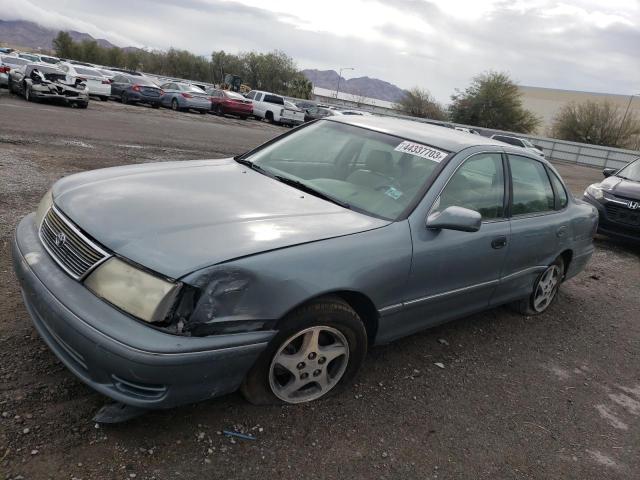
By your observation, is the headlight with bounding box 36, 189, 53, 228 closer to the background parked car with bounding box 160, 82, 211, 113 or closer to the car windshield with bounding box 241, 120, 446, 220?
the car windshield with bounding box 241, 120, 446, 220

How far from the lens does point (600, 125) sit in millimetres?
49906

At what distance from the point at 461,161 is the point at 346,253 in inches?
51.0

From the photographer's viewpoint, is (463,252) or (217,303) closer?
(217,303)

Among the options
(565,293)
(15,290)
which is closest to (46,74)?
(15,290)

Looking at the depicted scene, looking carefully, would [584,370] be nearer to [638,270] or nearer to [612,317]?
[612,317]

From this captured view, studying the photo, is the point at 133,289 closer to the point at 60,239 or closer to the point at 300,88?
the point at 60,239

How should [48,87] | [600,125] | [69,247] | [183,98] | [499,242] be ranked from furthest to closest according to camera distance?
1. [600,125]
2. [183,98]
3. [48,87]
4. [499,242]
5. [69,247]

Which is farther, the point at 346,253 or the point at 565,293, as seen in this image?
the point at 565,293

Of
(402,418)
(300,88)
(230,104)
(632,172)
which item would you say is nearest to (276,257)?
(402,418)

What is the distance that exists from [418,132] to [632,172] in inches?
271

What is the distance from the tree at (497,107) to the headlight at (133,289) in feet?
186

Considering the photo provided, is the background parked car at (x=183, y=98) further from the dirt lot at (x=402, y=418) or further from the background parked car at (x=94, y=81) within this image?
the dirt lot at (x=402, y=418)

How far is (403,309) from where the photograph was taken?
312cm

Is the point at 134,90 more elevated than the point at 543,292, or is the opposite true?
the point at 134,90
